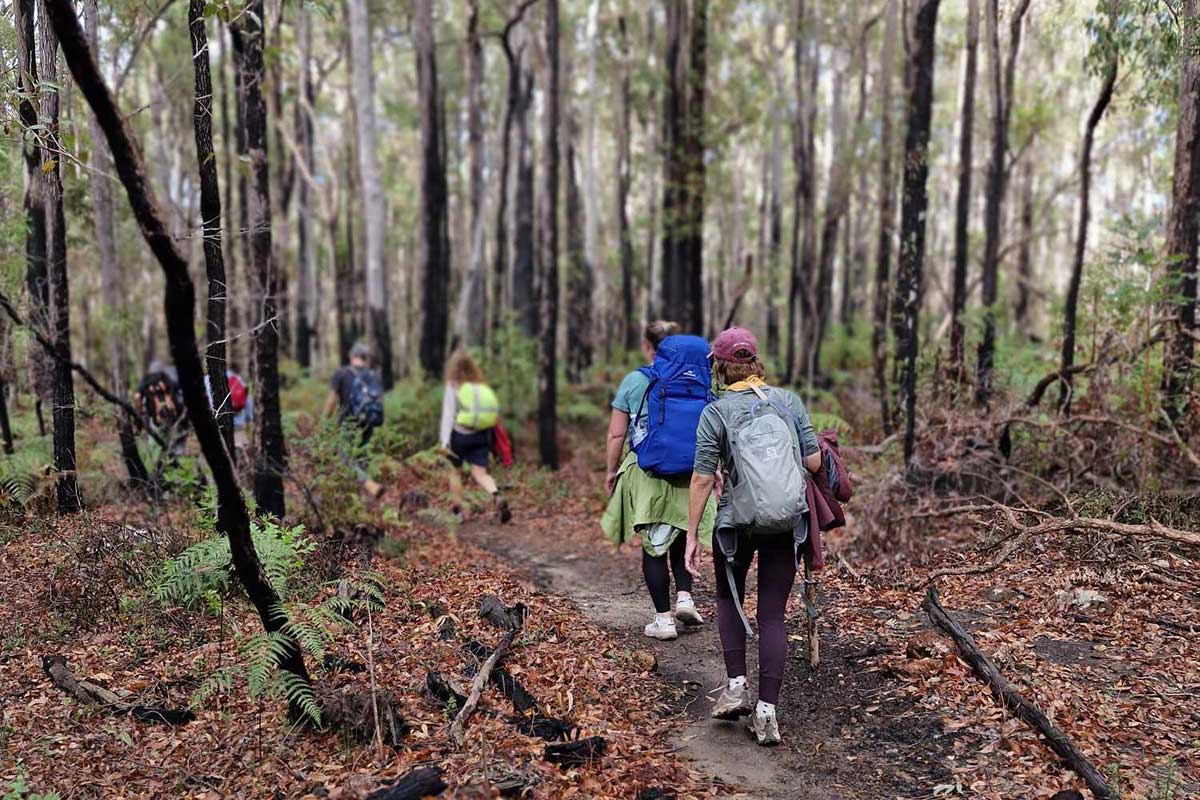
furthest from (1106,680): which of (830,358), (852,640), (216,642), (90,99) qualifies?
(830,358)

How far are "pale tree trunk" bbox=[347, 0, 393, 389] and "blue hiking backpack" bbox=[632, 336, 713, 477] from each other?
36.0ft

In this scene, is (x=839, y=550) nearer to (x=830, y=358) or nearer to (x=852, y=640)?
(x=852, y=640)

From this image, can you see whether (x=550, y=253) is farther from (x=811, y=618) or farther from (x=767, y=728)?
(x=767, y=728)

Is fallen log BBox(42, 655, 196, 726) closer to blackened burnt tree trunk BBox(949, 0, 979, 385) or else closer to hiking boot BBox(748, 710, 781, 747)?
hiking boot BBox(748, 710, 781, 747)

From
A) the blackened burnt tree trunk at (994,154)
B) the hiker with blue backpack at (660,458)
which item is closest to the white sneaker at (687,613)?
the hiker with blue backpack at (660,458)

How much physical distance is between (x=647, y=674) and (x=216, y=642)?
2.73 m

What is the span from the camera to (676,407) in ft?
17.9

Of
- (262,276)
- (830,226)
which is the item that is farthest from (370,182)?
(830,226)

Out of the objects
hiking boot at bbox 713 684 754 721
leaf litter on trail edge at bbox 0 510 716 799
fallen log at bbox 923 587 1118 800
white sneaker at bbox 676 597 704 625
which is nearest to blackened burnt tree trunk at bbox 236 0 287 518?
leaf litter on trail edge at bbox 0 510 716 799

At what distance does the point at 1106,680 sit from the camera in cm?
466

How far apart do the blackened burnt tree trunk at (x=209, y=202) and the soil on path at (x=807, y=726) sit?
3172 mm

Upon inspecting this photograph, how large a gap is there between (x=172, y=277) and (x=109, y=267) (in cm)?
1005

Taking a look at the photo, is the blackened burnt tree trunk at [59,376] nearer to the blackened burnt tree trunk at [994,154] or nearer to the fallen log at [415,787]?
the fallen log at [415,787]

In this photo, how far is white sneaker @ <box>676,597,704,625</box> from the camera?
6.00 m
